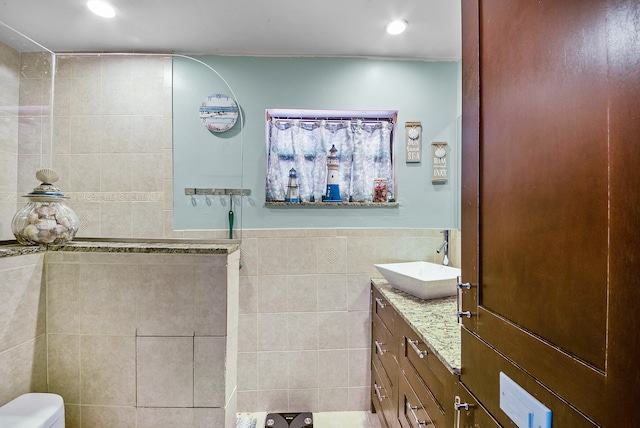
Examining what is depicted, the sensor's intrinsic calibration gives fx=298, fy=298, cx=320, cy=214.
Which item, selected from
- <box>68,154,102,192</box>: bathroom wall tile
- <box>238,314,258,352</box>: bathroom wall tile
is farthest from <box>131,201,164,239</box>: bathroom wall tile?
<box>238,314,258,352</box>: bathroom wall tile

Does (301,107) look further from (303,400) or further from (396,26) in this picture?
(303,400)

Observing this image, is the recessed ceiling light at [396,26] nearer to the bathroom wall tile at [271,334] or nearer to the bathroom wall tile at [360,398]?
the bathroom wall tile at [271,334]

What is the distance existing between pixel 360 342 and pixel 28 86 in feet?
8.85

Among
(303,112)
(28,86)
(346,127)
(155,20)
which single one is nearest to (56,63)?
(28,86)

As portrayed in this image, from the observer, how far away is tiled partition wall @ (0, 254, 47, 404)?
3.00 feet

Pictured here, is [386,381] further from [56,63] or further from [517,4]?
[56,63]

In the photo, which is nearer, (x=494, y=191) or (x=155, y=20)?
(x=494, y=191)

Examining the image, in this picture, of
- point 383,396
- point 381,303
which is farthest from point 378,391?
point 381,303

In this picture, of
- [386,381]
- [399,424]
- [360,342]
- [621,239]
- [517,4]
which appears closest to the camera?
[621,239]

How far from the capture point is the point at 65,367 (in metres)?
1.05

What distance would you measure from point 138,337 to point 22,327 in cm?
34

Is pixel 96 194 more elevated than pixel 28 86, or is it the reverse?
pixel 28 86

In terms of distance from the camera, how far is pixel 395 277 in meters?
1.77

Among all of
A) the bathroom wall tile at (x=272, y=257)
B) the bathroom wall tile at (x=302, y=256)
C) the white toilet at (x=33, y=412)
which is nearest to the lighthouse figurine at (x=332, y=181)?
the bathroom wall tile at (x=302, y=256)
